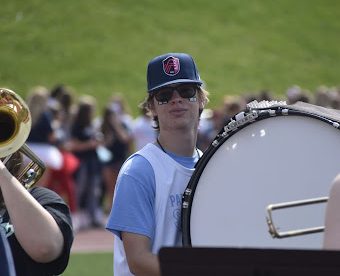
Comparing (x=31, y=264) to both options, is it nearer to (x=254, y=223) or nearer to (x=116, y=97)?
(x=254, y=223)

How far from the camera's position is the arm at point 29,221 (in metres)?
3.90

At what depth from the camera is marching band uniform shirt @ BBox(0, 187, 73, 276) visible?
4051 mm

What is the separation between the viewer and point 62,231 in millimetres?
4105

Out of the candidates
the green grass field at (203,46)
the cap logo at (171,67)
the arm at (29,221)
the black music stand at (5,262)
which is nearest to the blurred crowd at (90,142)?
the green grass field at (203,46)

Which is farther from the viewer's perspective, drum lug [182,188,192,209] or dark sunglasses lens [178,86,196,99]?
dark sunglasses lens [178,86,196,99]

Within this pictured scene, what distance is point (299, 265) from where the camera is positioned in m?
3.11

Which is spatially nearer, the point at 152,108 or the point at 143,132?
the point at 152,108

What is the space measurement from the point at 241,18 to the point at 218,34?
1.26 m

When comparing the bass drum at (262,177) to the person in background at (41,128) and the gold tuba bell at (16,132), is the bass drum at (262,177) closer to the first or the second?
the gold tuba bell at (16,132)

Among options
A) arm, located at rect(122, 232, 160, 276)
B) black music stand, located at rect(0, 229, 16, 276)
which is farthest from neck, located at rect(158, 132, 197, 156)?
black music stand, located at rect(0, 229, 16, 276)

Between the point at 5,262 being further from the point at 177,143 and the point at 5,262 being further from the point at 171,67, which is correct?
the point at 171,67

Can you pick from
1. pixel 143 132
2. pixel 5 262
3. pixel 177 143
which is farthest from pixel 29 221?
pixel 143 132

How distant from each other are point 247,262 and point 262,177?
1.16 metres

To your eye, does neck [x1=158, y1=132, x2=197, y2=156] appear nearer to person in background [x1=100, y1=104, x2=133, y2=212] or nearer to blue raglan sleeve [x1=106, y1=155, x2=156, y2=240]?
blue raglan sleeve [x1=106, y1=155, x2=156, y2=240]
